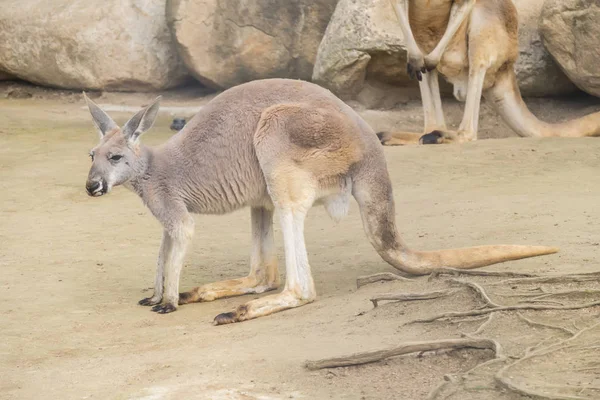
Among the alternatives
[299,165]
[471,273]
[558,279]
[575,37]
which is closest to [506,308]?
[558,279]

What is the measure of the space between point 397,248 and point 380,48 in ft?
17.3

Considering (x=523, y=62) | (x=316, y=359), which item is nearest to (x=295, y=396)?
(x=316, y=359)

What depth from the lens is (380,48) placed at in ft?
33.3

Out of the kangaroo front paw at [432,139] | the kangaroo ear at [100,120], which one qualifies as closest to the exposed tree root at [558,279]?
the kangaroo ear at [100,120]

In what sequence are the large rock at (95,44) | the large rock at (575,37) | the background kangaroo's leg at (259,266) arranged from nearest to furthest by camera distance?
the background kangaroo's leg at (259,266)
the large rock at (575,37)
the large rock at (95,44)

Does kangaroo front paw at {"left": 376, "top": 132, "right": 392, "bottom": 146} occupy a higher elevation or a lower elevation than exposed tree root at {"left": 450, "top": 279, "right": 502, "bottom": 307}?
higher

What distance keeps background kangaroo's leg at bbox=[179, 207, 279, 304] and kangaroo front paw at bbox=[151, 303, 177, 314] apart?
294 millimetres

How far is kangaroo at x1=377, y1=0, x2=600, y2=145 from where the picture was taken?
8.87 m

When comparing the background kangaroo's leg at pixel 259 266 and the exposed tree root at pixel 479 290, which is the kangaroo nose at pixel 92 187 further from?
the exposed tree root at pixel 479 290

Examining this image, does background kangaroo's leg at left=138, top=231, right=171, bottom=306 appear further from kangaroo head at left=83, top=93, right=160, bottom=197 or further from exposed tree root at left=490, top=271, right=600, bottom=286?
exposed tree root at left=490, top=271, right=600, bottom=286

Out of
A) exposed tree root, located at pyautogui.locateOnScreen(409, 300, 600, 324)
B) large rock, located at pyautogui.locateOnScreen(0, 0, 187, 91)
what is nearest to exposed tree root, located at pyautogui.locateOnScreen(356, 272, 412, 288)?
exposed tree root, located at pyautogui.locateOnScreen(409, 300, 600, 324)

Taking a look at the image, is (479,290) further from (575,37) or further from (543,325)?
(575,37)

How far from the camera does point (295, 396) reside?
11.9 ft

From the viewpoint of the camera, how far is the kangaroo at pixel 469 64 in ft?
29.1
